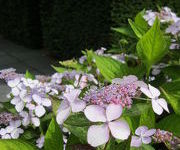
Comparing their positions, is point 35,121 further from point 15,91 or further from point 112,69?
point 112,69

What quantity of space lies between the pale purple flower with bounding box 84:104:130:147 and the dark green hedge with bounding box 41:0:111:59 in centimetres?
618

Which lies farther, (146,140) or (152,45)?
(152,45)

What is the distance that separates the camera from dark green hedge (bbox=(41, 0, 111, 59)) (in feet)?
23.5

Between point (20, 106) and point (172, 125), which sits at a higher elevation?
point (172, 125)

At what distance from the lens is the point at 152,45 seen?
4.58 ft

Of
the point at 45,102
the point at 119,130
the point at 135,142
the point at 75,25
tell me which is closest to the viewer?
the point at 119,130

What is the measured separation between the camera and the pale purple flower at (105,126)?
80cm

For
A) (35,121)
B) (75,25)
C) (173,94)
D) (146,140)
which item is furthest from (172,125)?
(75,25)

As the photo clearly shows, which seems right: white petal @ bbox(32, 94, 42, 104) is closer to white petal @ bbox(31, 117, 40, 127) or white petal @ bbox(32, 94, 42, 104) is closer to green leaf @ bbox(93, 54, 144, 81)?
white petal @ bbox(31, 117, 40, 127)

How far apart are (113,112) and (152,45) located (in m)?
0.62

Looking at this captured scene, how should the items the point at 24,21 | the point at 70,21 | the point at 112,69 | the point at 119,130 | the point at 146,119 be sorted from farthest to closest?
the point at 24,21 → the point at 70,21 → the point at 112,69 → the point at 146,119 → the point at 119,130

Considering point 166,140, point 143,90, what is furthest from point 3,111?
point 143,90

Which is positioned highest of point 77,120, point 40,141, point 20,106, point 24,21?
point 77,120

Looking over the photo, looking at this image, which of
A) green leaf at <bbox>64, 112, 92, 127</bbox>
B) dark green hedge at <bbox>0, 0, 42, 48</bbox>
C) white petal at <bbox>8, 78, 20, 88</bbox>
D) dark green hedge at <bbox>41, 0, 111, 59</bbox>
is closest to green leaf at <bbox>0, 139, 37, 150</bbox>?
green leaf at <bbox>64, 112, 92, 127</bbox>
